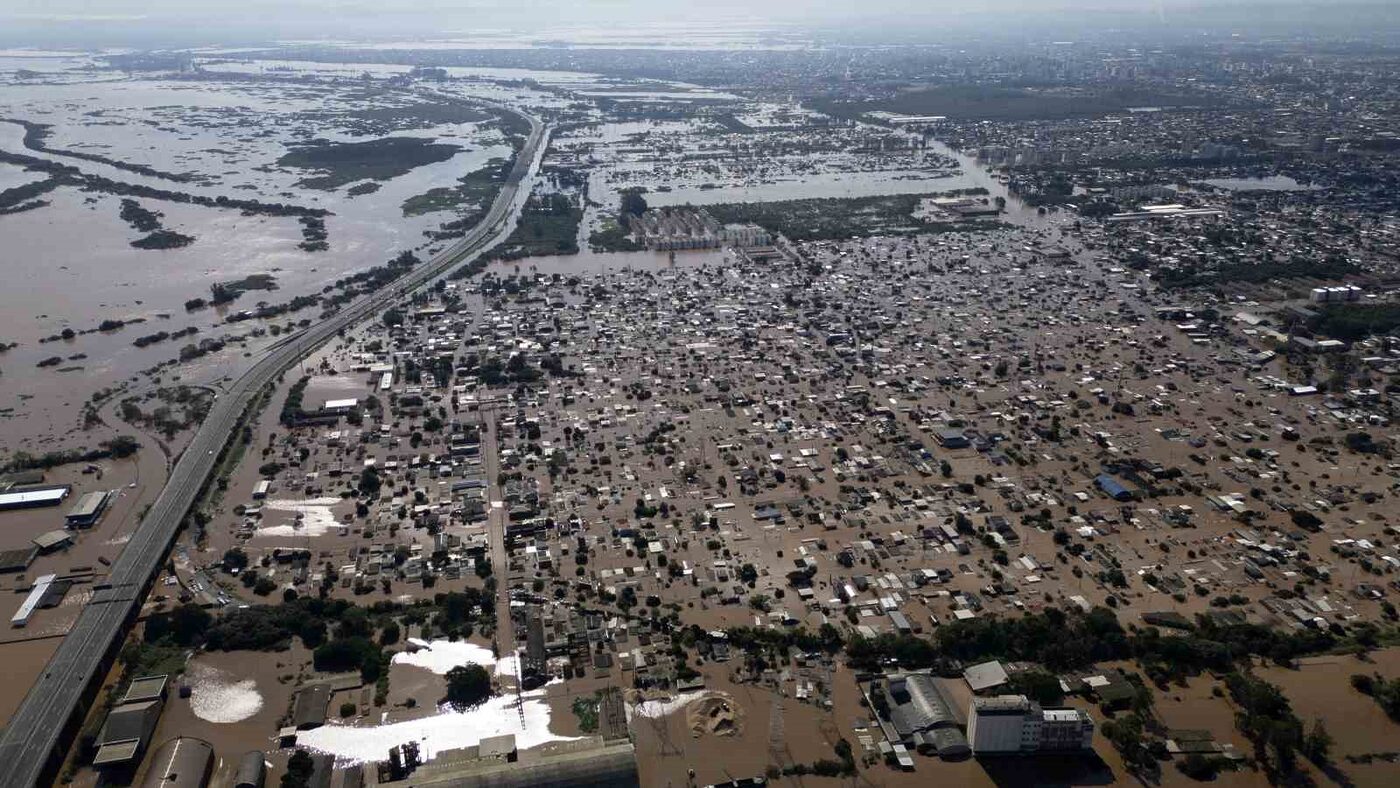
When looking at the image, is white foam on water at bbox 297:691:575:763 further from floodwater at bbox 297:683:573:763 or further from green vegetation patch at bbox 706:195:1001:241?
green vegetation patch at bbox 706:195:1001:241

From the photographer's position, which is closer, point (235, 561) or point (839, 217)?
point (235, 561)

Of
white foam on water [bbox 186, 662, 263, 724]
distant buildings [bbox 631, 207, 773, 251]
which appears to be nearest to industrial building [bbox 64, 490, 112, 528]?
white foam on water [bbox 186, 662, 263, 724]

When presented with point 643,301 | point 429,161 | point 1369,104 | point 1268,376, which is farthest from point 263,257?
point 1369,104

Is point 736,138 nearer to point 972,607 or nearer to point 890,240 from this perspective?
point 890,240

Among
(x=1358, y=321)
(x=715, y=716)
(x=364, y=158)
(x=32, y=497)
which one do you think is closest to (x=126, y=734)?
(x=715, y=716)

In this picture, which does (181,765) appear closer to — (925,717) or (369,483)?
(369,483)

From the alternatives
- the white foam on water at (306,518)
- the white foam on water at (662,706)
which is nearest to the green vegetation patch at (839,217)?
the white foam on water at (306,518)

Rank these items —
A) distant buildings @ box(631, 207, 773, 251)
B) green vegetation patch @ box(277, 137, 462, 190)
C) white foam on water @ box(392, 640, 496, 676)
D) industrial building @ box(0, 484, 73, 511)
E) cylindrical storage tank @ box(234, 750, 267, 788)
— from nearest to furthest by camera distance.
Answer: cylindrical storage tank @ box(234, 750, 267, 788), white foam on water @ box(392, 640, 496, 676), industrial building @ box(0, 484, 73, 511), distant buildings @ box(631, 207, 773, 251), green vegetation patch @ box(277, 137, 462, 190)
